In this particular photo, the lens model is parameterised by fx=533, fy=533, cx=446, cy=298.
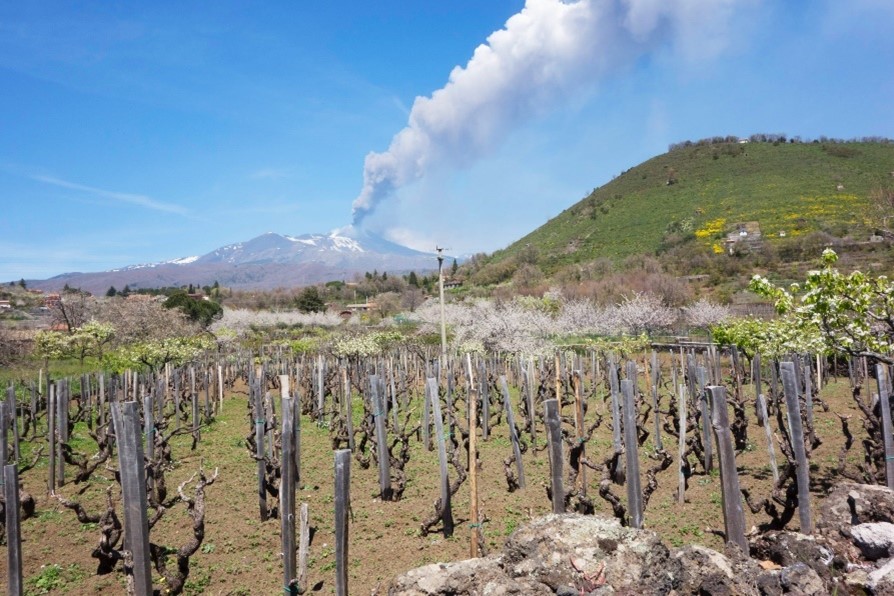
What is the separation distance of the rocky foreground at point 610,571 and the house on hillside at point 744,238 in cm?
5864

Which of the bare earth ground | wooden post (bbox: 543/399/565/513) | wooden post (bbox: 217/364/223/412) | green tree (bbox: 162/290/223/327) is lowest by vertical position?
the bare earth ground

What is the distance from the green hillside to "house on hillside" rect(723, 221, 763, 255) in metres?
0.77

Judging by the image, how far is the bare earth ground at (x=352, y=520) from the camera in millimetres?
6363

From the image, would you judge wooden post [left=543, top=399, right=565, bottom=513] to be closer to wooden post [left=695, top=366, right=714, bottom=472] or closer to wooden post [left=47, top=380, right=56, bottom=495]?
wooden post [left=695, top=366, right=714, bottom=472]

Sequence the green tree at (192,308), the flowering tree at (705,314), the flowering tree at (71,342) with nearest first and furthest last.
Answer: the flowering tree at (71,342) → the flowering tree at (705,314) → the green tree at (192,308)

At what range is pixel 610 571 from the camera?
4242 millimetres

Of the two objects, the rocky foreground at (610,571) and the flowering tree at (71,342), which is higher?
the flowering tree at (71,342)

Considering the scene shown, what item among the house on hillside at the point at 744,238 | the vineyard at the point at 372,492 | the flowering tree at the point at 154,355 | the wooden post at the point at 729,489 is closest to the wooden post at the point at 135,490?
the vineyard at the point at 372,492

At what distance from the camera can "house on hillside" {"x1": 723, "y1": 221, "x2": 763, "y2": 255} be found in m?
56.6

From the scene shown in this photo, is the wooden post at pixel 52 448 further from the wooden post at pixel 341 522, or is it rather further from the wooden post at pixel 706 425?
the wooden post at pixel 706 425

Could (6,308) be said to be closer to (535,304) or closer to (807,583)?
(535,304)

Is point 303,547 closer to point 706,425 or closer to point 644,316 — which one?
point 706,425

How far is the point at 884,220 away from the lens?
14.8m

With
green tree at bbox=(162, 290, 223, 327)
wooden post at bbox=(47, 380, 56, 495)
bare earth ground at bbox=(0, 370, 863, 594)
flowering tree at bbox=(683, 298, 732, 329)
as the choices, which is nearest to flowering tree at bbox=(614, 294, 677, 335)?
flowering tree at bbox=(683, 298, 732, 329)
